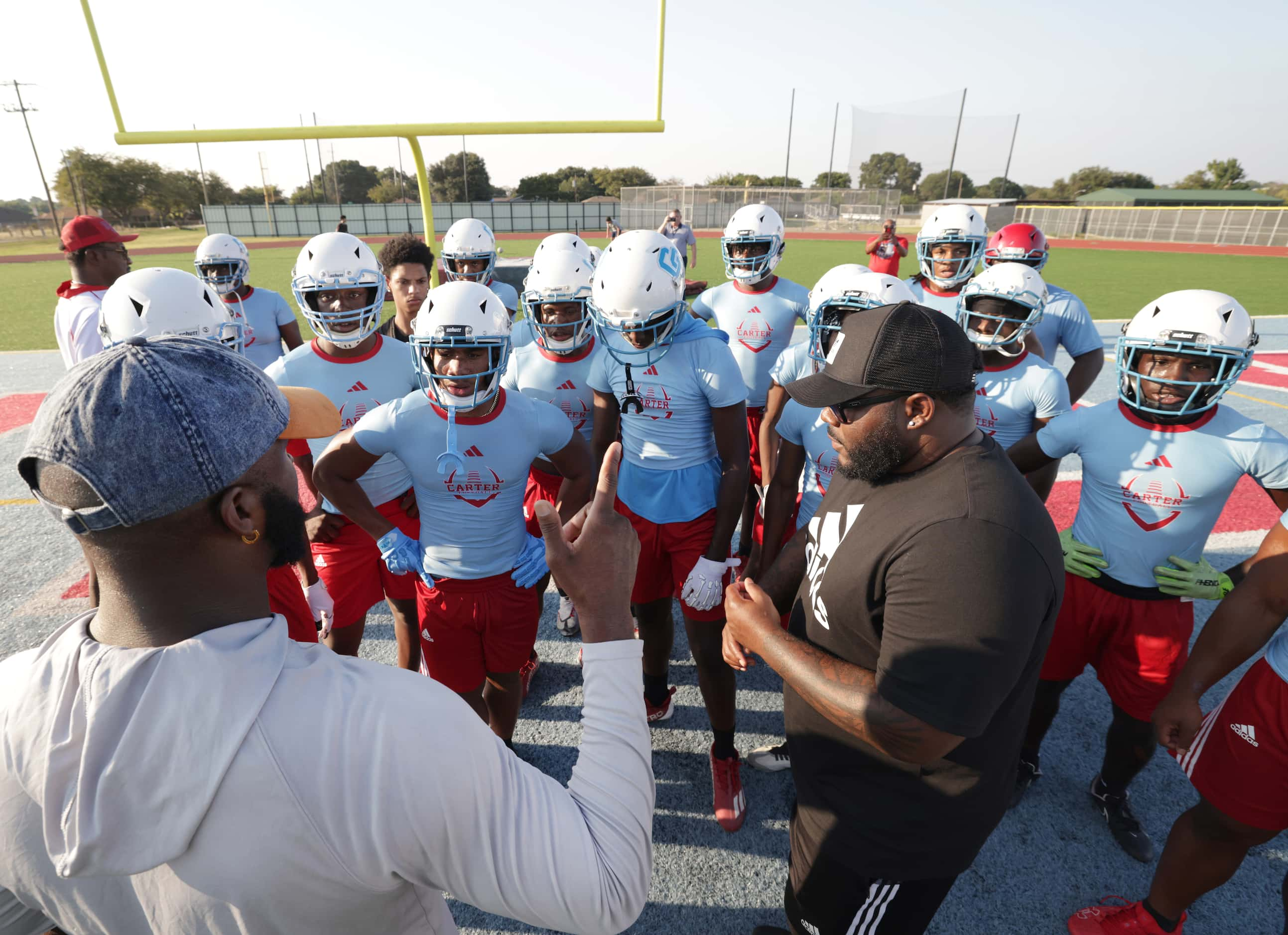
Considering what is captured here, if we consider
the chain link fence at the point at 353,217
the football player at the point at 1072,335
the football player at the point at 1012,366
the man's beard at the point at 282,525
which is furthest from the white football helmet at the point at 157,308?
the chain link fence at the point at 353,217

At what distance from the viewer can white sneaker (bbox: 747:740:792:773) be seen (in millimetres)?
3562

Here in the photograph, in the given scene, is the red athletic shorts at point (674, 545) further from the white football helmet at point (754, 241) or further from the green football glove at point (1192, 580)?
the white football helmet at point (754, 241)

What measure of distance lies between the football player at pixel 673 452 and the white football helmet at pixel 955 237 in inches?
122

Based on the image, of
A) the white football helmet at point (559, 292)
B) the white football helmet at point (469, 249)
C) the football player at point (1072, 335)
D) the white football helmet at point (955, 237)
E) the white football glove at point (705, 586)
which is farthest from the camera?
the white football helmet at point (469, 249)

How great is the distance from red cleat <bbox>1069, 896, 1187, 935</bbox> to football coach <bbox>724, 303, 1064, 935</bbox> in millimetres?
1148

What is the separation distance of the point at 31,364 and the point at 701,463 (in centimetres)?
1394

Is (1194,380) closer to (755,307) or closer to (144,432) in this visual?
(755,307)

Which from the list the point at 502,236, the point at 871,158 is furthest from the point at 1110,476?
the point at 871,158

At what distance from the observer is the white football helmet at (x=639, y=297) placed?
3.54 m

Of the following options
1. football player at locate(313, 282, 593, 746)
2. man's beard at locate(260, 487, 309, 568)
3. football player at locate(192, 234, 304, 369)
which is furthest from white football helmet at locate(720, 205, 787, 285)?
man's beard at locate(260, 487, 309, 568)

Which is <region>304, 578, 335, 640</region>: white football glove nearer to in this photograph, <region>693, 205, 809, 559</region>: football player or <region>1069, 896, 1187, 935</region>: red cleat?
<region>693, 205, 809, 559</region>: football player

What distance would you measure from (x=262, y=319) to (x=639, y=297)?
187 inches

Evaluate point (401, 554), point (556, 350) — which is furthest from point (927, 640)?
point (556, 350)

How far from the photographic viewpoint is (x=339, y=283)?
4.00 metres
